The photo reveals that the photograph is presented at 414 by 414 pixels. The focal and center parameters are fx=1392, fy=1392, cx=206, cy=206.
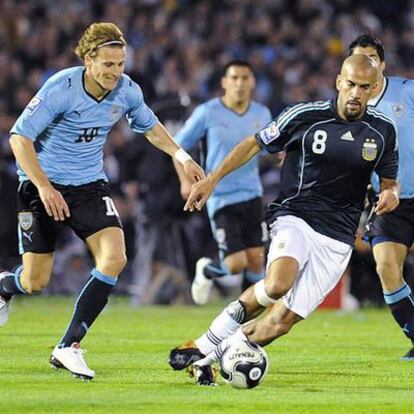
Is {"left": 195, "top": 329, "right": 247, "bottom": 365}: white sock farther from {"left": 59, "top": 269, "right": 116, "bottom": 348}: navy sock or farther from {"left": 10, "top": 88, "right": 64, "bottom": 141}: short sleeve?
{"left": 10, "top": 88, "right": 64, "bottom": 141}: short sleeve

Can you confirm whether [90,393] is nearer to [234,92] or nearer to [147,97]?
[234,92]

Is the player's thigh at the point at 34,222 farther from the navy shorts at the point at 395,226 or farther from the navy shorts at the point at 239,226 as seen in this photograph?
the navy shorts at the point at 239,226

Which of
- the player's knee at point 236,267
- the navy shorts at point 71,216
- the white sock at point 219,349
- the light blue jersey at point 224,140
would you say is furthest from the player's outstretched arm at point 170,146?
the player's knee at point 236,267

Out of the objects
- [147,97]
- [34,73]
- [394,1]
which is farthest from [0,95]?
[394,1]

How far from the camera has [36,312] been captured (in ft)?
55.6

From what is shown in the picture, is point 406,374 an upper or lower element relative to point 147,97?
lower

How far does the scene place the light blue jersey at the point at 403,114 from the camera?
11.4 metres

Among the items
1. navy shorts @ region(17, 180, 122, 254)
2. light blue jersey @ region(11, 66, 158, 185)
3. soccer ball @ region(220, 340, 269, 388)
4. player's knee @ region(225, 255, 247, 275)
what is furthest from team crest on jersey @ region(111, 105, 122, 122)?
player's knee @ region(225, 255, 247, 275)

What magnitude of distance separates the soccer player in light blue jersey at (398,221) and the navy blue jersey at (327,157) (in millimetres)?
1552

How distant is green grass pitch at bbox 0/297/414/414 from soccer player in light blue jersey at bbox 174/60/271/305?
2.84 ft

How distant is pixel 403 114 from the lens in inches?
450

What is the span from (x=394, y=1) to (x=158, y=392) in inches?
732

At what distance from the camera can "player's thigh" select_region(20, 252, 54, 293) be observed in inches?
420

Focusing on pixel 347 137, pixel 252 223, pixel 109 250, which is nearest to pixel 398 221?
pixel 347 137
